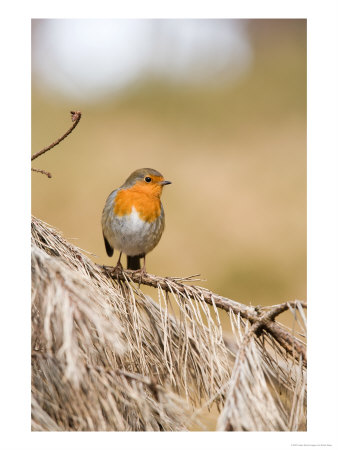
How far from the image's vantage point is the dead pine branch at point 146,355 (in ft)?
3.45

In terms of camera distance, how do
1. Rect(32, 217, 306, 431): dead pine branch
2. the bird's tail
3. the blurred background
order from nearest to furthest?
1. Rect(32, 217, 306, 431): dead pine branch
2. the blurred background
3. the bird's tail

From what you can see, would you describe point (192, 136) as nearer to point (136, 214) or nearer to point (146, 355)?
point (136, 214)

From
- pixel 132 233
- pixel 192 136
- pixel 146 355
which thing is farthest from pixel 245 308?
pixel 192 136

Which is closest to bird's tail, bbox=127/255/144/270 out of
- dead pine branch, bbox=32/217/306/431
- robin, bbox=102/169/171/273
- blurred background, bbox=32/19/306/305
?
blurred background, bbox=32/19/306/305

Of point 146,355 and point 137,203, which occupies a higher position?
point 137,203

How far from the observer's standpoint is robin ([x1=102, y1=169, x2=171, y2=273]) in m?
1.94

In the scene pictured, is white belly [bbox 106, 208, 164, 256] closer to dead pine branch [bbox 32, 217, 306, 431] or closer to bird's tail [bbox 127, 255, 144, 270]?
bird's tail [bbox 127, 255, 144, 270]

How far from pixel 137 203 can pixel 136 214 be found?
0.05 meters

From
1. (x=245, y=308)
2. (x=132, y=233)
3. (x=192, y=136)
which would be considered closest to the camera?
(x=245, y=308)

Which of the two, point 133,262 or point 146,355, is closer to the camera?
point 146,355

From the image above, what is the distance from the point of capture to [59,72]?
1.70 meters

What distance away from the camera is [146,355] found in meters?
1.32
